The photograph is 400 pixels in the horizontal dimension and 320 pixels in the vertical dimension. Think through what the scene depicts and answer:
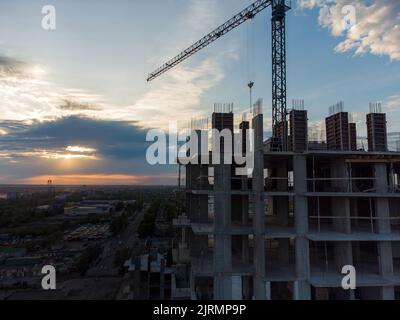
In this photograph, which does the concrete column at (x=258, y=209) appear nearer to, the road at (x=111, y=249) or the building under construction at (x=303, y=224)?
the building under construction at (x=303, y=224)

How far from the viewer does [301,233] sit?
13578mm

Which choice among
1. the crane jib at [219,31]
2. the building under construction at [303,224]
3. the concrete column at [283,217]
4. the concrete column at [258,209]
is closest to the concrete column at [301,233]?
the building under construction at [303,224]

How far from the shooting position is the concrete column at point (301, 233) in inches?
523

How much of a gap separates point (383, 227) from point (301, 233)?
391 cm

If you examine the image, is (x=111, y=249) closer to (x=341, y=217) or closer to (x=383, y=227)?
(x=341, y=217)

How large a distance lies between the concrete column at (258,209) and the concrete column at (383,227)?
5.50 metres

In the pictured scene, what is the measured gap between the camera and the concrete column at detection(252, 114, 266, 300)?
13.4 meters

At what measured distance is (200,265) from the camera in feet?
49.4

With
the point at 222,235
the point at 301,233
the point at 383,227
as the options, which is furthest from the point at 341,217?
the point at 222,235

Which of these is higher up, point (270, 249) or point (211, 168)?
point (211, 168)

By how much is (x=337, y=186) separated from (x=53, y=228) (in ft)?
219

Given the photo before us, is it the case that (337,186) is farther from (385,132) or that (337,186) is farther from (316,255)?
(316,255)

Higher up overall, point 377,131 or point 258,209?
point 377,131
